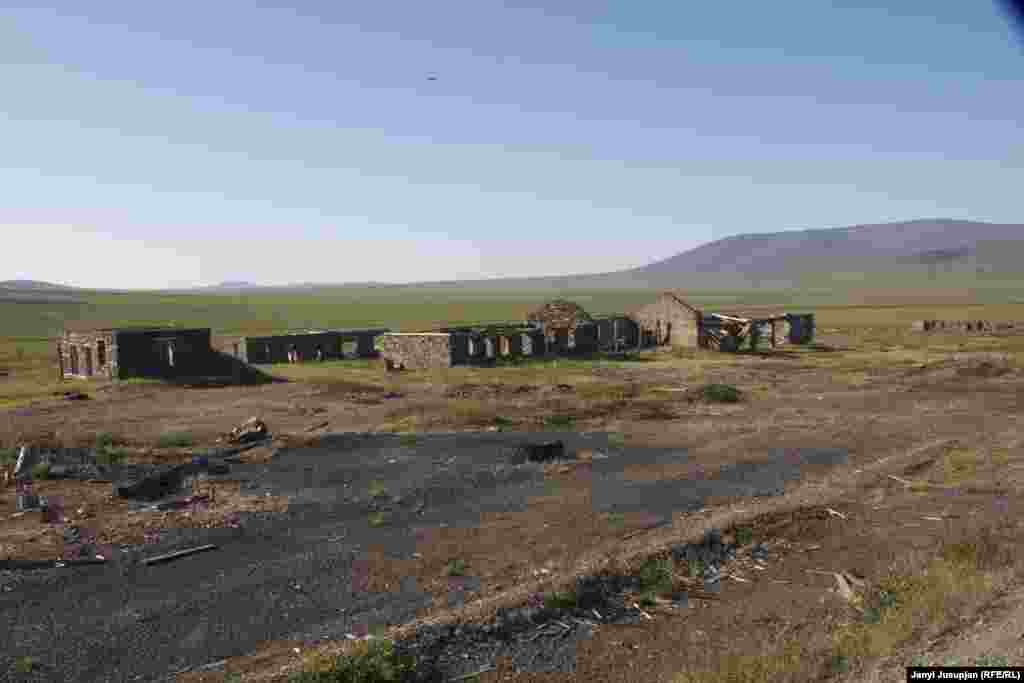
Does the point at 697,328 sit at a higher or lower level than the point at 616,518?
higher

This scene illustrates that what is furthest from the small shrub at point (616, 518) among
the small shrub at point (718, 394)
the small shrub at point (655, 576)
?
the small shrub at point (718, 394)

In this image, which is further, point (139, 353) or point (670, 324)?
point (670, 324)

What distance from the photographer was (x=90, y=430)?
22.2 meters

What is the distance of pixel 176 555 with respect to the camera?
11.5 m

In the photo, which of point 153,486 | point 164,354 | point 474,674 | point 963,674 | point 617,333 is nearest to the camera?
point 963,674

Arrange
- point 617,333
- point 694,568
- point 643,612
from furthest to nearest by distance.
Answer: point 617,333 < point 694,568 < point 643,612

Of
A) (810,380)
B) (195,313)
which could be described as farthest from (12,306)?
(810,380)

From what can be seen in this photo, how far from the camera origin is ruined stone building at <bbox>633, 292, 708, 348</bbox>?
44.5 metres

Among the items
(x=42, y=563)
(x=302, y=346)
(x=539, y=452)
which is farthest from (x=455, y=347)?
(x=42, y=563)

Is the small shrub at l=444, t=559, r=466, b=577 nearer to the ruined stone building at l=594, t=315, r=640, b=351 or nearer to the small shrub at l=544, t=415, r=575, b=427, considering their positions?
the small shrub at l=544, t=415, r=575, b=427

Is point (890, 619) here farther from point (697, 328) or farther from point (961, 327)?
point (961, 327)

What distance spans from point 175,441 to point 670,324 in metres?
30.6

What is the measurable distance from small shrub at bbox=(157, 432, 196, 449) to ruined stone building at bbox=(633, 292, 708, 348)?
29.0 meters

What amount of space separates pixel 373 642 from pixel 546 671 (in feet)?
5.83
